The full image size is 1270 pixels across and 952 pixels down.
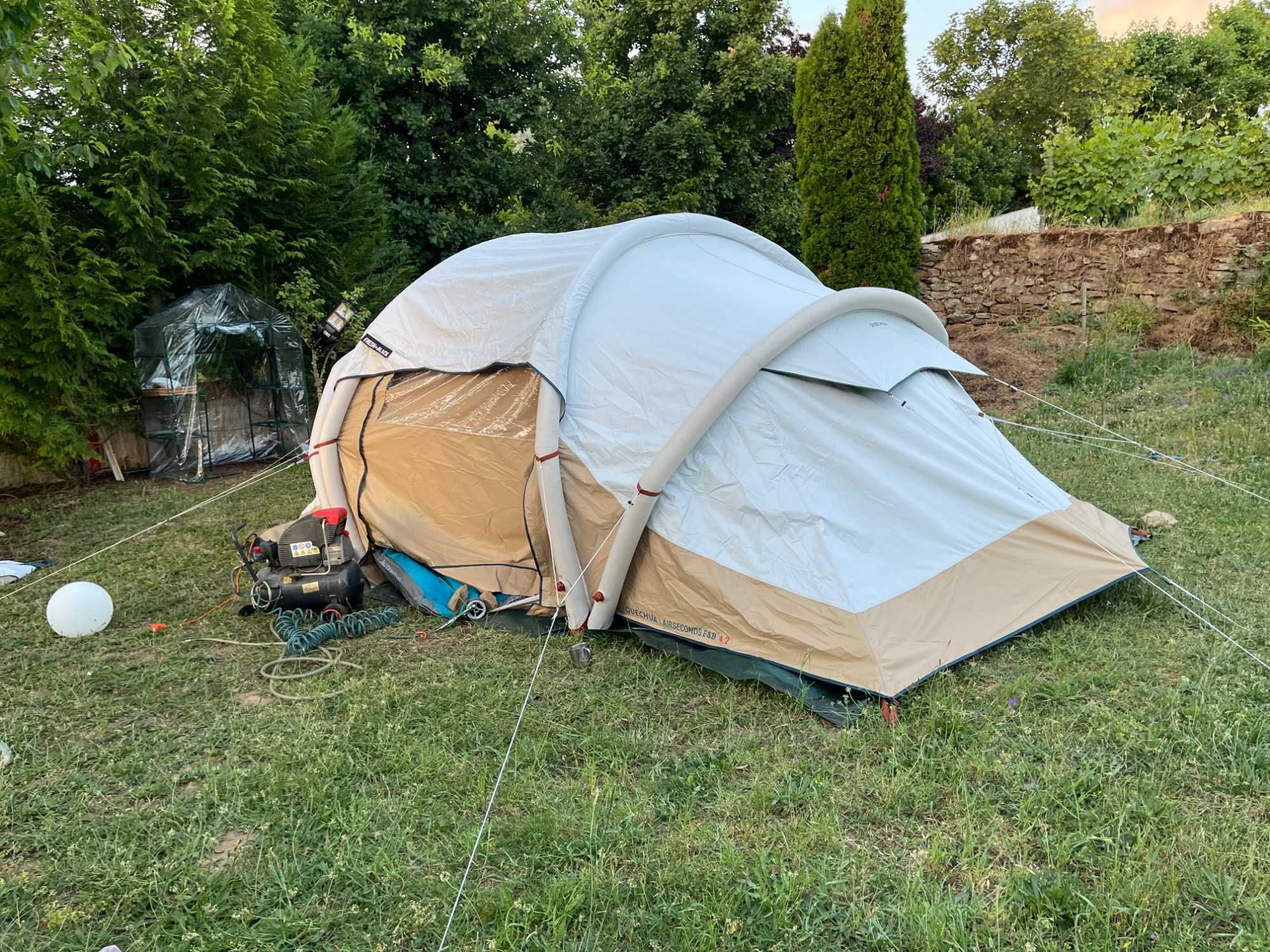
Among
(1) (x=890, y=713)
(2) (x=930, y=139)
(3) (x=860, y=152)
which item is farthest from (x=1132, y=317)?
(2) (x=930, y=139)

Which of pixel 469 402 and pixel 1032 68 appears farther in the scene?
pixel 1032 68

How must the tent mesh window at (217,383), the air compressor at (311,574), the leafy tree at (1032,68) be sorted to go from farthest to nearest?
the leafy tree at (1032,68) < the tent mesh window at (217,383) < the air compressor at (311,574)

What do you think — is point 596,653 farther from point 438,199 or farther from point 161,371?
point 438,199

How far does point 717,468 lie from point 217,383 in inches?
230

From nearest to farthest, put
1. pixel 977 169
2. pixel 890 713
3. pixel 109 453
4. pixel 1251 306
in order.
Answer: pixel 890 713 → pixel 1251 306 → pixel 109 453 → pixel 977 169

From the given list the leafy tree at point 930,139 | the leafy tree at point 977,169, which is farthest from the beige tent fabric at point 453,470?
the leafy tree at point 930,139

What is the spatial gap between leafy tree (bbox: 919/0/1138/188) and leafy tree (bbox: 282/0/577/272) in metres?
10.3

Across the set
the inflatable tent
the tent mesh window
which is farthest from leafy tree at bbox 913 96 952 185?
the inflatable tent

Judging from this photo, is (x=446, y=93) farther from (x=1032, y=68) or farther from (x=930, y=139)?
(x=1032, y=68)

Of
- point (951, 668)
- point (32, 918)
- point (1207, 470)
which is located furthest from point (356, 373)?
point (1207, 470)

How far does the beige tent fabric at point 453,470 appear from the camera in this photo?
13.0ft

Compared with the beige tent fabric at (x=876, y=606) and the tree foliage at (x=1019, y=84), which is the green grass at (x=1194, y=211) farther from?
the tree foliage at (x=1019, y=84)

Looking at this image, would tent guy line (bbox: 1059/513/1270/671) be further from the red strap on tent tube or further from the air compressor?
the air compressor

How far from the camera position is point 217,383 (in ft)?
24.8
